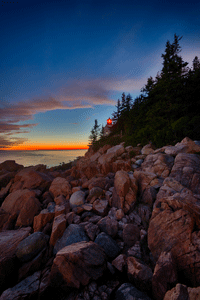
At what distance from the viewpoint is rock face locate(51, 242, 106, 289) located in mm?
3375

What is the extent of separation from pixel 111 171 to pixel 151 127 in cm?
883

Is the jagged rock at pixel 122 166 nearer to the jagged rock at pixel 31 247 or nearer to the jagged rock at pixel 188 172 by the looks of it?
the jagged rock at pixel 188 172

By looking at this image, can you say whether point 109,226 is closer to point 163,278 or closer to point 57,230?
point 57,230

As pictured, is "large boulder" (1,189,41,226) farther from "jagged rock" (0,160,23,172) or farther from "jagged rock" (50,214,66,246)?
"jagged rock" (0,160,23,172)

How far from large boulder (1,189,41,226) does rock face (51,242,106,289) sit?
14.6ft

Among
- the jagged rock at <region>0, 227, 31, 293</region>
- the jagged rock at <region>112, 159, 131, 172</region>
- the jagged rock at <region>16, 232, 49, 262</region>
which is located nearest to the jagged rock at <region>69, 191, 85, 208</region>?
the jagged rock at <region>16, 232, 49, 262</region>

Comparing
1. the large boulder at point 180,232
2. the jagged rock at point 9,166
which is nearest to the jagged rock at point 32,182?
the jagged rock at point 9,166

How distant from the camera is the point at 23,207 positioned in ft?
23.9

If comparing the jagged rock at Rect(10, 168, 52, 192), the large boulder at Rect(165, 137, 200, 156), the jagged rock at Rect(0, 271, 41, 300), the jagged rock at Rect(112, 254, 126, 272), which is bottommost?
the jagged rock at Rect(0, 271, 41, 300)

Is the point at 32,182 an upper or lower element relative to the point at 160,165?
lower

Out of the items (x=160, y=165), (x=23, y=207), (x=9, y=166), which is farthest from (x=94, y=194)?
(x=9, y=166)

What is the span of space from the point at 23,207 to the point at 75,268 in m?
5.53

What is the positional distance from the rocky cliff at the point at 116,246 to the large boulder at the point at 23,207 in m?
0.05

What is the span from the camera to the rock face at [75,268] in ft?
11.1
